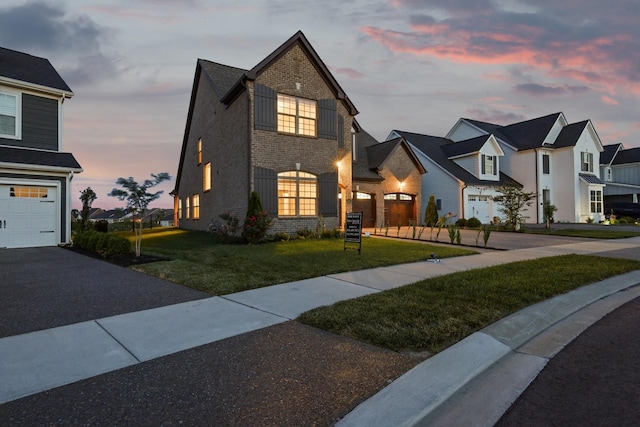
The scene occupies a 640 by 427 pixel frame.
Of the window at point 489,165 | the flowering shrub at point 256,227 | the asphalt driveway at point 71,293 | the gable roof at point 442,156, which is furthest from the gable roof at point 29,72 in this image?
the window at point 489,165

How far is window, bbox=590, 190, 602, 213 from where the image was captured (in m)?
29.5

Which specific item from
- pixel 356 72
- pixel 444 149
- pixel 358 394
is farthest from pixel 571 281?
pixel 444 149

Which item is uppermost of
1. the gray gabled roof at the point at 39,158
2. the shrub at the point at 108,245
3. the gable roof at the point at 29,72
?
the gable roof at the point at 29,72

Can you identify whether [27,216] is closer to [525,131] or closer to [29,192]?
[29,192]

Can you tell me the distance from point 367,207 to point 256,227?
10.8 meters

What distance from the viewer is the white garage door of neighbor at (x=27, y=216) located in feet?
42.2

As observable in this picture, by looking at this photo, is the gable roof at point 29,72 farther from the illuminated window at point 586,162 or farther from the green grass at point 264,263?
the illuminated window at point 586,162

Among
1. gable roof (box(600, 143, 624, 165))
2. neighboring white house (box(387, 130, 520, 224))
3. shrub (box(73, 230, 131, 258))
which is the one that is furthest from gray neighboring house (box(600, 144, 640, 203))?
shrub (box(73, 230, 131, 258))

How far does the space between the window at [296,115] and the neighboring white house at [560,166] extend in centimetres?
1945

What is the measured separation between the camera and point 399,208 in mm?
24297

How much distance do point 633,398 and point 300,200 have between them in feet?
45.3

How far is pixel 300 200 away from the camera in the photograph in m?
16.0

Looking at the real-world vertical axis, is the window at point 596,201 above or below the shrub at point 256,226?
above

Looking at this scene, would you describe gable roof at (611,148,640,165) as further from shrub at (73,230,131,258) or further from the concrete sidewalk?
shrub at (73,230,131,258)
